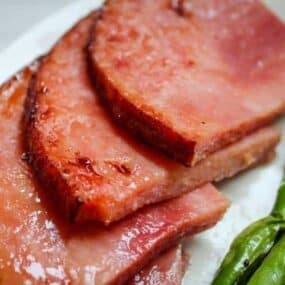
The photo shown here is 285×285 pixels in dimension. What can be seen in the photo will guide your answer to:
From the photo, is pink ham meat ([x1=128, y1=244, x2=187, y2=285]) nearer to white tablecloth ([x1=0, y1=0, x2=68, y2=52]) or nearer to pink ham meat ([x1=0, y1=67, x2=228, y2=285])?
pink ham meat ([x1=0, y1=67, x2=228, y2=285])

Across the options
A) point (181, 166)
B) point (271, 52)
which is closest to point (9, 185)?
point (181, 166)

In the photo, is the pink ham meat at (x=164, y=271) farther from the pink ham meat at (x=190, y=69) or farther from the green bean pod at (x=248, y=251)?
the pink ham meat at (x=190, y=69)

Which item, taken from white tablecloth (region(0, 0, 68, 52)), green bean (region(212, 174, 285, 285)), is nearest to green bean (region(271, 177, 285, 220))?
green bean (region(212, 174, 285, 285))

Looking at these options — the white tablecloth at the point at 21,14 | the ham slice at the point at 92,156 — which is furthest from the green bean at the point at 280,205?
the white tablecloth at the point at 21,14

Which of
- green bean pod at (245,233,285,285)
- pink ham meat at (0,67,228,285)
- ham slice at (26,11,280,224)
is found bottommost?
green bean pod at (245,233,285,285)

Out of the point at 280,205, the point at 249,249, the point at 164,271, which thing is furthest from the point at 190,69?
the point at 164,271

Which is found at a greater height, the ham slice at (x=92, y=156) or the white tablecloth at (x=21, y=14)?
the ham slice at (x=92, y=156)

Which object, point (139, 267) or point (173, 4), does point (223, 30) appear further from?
point (139, 267)
